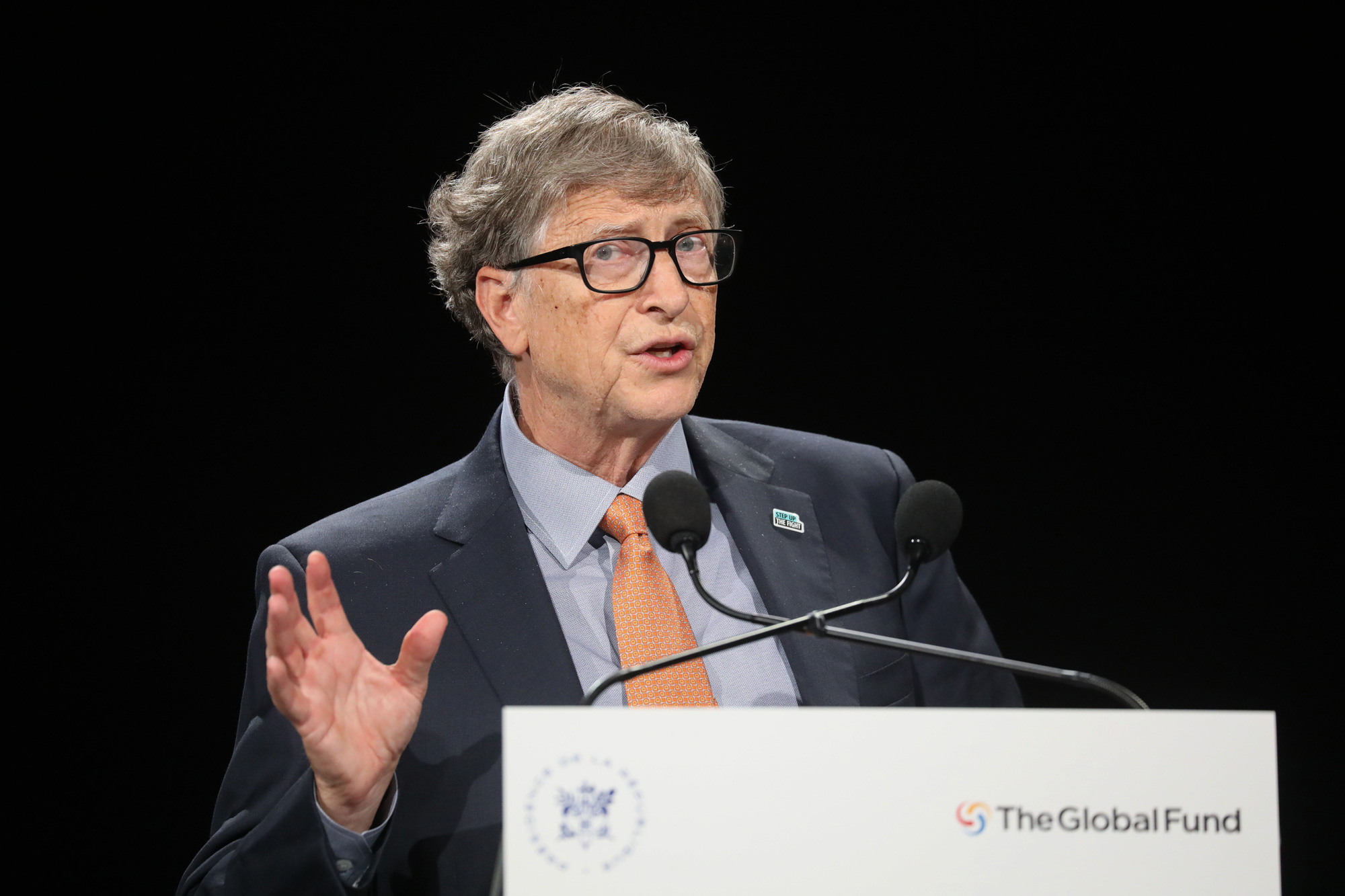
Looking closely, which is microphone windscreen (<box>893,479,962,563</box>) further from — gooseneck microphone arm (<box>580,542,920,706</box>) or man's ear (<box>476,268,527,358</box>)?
man's ear (<box>476,268,527,358</box>)

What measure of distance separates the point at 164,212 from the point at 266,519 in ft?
2.38

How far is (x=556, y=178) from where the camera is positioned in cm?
200

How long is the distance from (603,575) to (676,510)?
0.54m

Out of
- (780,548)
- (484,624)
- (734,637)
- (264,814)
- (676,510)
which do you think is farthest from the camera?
(780,548)

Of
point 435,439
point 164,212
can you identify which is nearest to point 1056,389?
point 435,439

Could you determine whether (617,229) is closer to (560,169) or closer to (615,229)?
(615,229)

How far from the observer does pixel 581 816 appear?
1.11 metres

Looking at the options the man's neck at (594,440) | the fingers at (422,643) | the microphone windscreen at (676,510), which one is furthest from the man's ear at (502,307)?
the fingers at (422,643)

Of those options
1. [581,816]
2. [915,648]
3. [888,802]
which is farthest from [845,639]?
[581,816]

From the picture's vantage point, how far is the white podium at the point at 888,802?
111cm

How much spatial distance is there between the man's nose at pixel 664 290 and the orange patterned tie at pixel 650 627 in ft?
1.21

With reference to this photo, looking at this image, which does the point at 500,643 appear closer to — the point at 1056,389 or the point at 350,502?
the point at 350,502

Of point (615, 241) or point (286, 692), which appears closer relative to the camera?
point (286, 692)

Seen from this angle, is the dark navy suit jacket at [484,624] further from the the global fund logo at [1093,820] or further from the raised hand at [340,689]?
the the global fund logo at [1093,820]
